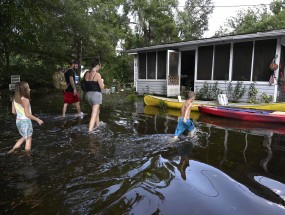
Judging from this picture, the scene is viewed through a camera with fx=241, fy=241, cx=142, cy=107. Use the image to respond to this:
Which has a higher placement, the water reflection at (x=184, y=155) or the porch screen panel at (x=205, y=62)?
the porch screen panel at (x=205, y=62)

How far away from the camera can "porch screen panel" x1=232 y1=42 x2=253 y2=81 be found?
10.8 metres

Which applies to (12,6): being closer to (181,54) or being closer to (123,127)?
(123,127)

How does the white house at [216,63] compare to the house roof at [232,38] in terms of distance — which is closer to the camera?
the house roof at [232,38]

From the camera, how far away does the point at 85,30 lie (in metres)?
14.6

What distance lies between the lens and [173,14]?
87.9ft

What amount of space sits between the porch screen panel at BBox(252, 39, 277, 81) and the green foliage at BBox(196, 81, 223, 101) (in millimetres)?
1801

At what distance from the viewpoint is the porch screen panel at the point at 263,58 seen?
10.1m

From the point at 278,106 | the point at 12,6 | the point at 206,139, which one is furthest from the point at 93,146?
the point at 278,106

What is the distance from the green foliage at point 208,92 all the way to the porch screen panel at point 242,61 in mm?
943

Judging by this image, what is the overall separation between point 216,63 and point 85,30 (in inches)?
316

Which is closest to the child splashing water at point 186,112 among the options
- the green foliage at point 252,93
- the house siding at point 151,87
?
the green foliage at point 252,93

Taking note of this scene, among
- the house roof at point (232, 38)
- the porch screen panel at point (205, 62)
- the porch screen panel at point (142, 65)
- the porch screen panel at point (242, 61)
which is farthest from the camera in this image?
the porch screen panel at point (142, 65)

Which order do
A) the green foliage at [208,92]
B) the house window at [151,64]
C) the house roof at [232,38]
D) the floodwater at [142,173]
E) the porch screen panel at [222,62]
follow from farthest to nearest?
the house window at [151,64] → the green foliage at [208,92] → the porch screen panel at [222,62] → the house roof at [232,38] → the floodwater at [142,173]

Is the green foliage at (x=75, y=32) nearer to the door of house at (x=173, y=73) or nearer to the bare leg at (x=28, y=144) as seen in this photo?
the bare leg at (x=28, y=144)
